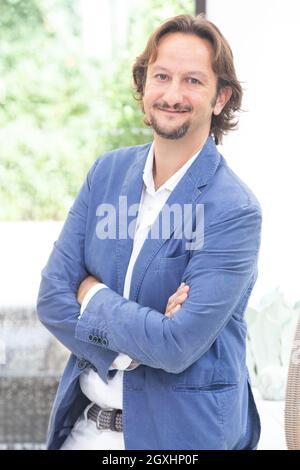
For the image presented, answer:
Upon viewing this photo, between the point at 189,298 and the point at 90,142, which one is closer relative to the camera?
the point at 189,298

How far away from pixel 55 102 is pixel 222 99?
145 centimetres

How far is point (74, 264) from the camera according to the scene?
1.67m

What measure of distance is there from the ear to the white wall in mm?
1062

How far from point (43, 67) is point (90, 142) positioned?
34cm

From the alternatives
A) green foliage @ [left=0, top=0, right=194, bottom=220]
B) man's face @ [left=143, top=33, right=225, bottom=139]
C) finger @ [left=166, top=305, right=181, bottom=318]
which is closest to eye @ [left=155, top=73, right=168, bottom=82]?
man's face @ [left=143, top=33, right=225, bottom=139]

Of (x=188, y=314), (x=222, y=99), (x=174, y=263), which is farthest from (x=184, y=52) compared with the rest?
(x=188, y=314)

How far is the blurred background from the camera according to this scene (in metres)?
2.78

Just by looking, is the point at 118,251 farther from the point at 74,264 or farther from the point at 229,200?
the point at 229,200

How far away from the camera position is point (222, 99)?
171cm

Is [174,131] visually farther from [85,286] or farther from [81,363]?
[81,363]

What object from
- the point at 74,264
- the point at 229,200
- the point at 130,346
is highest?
the point at 229,200

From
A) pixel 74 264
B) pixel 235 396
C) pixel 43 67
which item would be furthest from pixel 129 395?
pixel 43 67

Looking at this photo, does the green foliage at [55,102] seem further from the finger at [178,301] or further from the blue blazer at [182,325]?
the finger at [178,301]

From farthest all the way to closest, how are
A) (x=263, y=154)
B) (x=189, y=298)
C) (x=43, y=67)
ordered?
(x=43, y=67) → (x=263, y=154) → (x=189, y=298)
